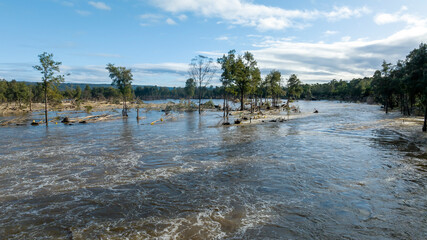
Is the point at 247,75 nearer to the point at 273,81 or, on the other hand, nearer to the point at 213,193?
the point at 273,81

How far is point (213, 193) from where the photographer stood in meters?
10.4

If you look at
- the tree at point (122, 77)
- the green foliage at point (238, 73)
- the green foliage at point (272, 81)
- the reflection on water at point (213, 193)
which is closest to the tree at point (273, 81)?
the green foliage at point (272, 81)

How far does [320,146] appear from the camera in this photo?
20.2 meters

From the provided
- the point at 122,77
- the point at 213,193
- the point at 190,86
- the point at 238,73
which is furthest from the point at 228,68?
the point at 190,86

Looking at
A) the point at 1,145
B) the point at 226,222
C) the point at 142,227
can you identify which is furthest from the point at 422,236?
the point at 1,145

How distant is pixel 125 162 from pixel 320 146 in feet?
52.7

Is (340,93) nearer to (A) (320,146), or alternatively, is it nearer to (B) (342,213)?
(A) (320,146)

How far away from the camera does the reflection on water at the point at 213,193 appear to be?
7.50m

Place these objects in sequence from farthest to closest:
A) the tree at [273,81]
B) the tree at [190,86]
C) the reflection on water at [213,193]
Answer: the tree at [273,81] → the tree at [190,86] → the reflection on water at [213,193]

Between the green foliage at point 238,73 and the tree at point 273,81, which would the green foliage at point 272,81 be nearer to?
the tree at point 273,81

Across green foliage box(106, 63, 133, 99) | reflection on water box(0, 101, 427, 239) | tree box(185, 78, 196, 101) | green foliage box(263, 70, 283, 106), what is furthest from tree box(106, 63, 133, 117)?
green foliage box(263, 70, 283, 106)

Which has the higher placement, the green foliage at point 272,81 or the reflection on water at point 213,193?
the green foliage at point 272,81

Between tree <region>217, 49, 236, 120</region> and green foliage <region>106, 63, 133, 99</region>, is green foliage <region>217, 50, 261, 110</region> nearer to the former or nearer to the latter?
tree <region>217, 49, 236, 120</region>

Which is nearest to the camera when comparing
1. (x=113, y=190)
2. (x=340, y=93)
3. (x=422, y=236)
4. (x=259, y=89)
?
(x=422, y=236)
